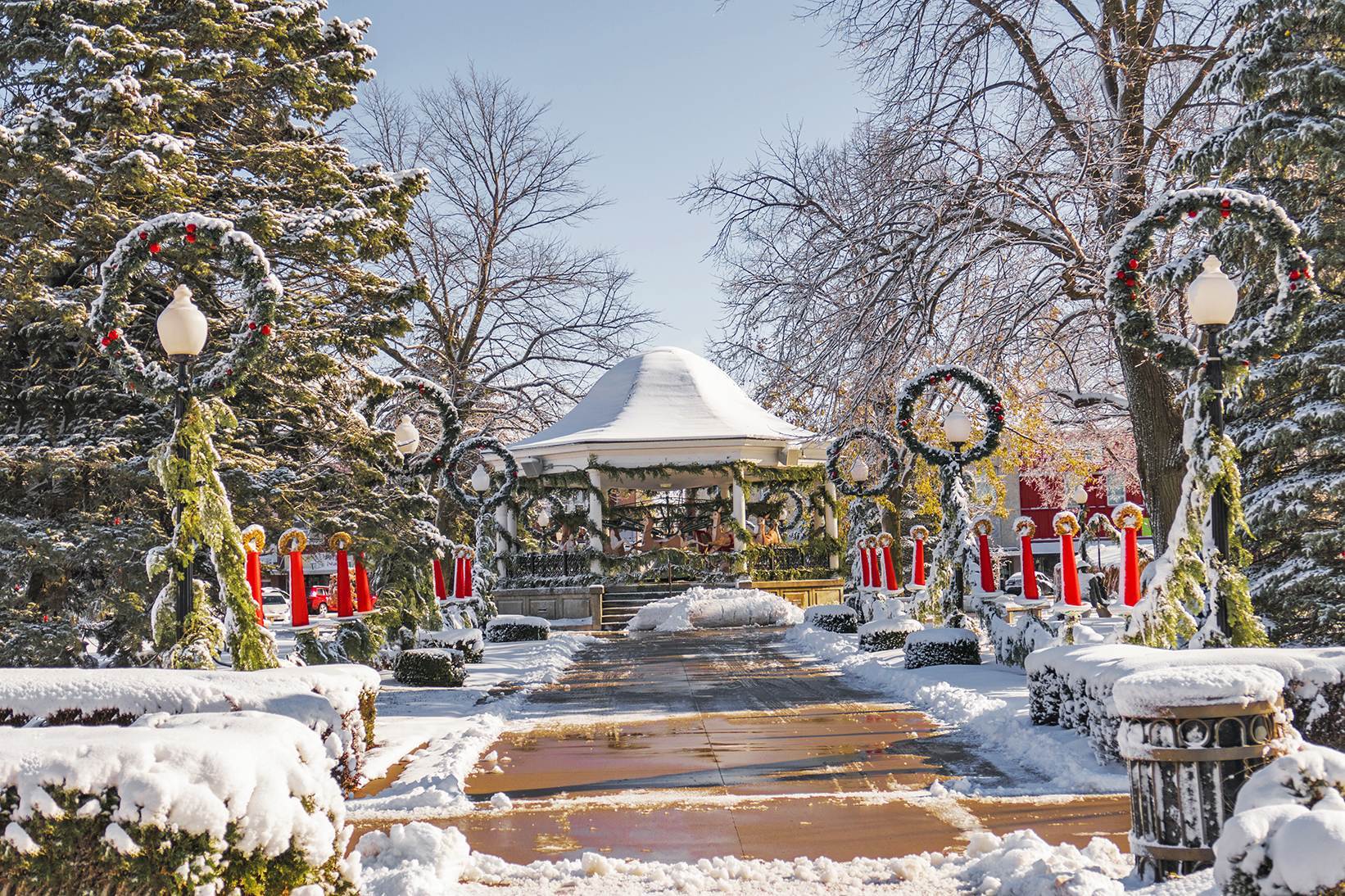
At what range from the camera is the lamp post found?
749 centimetres

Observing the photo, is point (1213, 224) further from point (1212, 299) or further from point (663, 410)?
point (663, 410)

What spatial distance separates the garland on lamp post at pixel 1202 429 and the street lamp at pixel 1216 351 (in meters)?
0.02

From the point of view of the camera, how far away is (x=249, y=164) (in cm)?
1391

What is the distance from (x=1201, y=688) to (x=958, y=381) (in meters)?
9.38

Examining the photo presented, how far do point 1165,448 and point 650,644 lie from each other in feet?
31.6

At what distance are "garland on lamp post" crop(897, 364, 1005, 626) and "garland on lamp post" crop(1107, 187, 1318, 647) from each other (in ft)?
14.1

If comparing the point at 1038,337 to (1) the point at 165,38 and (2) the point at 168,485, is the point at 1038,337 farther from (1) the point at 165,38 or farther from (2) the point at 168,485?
(1) the point at 165,38

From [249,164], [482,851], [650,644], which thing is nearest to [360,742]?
[482,851]

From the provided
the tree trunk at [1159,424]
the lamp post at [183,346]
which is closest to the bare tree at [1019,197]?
the tree trunk at [1159,424]

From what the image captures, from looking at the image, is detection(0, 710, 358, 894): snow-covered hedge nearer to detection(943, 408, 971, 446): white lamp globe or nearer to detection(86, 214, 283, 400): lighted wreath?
detection(86, 214, 283, 400): lighted wreath

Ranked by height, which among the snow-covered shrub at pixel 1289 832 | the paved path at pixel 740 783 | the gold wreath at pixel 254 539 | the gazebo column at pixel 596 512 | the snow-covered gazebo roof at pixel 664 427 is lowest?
the paved path at pixel 740 783

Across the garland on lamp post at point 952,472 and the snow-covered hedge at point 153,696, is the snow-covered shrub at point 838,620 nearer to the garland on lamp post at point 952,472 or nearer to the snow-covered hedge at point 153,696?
the garland on lamp post at point 952,472

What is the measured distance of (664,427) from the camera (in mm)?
27016

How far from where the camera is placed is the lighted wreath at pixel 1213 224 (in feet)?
26.6
